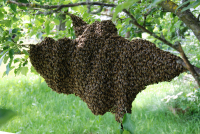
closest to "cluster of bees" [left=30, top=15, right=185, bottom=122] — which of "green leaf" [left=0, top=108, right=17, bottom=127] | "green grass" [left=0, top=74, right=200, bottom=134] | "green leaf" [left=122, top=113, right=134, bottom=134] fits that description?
→ "green leaf" [left=122, top=113, right=134, bottom=134]

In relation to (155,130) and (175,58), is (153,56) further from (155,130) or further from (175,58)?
(155,130)

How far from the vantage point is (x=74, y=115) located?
1.94 m

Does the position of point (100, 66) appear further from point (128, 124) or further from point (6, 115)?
point (6, 115)

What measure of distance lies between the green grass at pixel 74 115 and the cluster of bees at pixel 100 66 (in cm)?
79

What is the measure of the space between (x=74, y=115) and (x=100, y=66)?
4.64 ft

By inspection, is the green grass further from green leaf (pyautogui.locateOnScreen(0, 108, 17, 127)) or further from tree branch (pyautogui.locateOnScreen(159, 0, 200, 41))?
green leaf (pyautogui.locateOnScreen(0, 108, 17, 127))

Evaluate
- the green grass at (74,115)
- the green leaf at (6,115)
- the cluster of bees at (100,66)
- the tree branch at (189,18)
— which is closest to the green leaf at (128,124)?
the cluster of bees at (100,66)

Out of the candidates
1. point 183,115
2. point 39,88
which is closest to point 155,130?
point 183,115

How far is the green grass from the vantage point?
1.71 metres

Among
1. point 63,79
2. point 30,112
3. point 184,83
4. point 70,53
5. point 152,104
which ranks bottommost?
point 30,112

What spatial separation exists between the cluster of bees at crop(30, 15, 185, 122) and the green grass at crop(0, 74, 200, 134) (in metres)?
0.79

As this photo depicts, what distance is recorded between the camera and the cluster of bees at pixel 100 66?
1.99 ft

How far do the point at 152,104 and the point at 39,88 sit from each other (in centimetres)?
172

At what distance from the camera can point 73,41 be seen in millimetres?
714
